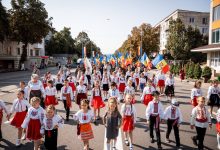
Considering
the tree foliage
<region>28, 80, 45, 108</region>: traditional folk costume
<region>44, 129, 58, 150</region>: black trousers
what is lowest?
<region>44, 129, 58, 150</region>: black trousers

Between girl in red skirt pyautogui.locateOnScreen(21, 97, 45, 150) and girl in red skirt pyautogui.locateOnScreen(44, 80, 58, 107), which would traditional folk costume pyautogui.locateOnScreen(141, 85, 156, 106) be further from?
girl in red skirt pyautogui.locateOnScreen(21, 97, 45, 150)

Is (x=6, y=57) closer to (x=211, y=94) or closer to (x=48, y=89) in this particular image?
(x=48, y=89)

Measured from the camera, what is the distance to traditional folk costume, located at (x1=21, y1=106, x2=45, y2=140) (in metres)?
5.59

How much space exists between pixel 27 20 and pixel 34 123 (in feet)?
144

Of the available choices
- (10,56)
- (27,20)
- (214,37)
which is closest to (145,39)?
(214,37)

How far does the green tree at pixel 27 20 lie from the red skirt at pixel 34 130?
42868 mm

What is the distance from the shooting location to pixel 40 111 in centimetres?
575

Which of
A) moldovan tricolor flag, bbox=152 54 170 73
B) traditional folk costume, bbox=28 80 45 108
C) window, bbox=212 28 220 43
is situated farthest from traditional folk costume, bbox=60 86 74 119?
window, bbox=212 28 220 43

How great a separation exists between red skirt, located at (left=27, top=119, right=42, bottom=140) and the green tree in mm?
42868

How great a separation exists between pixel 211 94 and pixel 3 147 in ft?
28.4

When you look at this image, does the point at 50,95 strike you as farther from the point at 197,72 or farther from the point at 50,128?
the point at 197,72

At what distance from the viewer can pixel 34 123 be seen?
18.6ft

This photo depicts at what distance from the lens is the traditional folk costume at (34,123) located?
559 centimetres

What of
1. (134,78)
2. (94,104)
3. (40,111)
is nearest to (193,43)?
(134,78)
